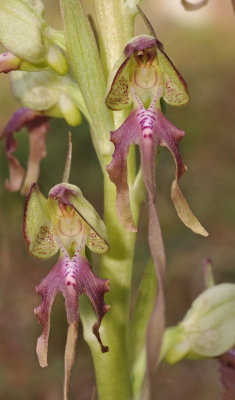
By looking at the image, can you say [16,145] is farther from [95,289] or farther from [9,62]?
[95,289]

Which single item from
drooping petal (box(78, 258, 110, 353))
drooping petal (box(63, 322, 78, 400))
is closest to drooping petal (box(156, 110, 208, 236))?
drooping petal (box(78, 258, 110, 353))

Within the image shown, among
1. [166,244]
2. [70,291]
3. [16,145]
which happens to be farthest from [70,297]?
[166,244]

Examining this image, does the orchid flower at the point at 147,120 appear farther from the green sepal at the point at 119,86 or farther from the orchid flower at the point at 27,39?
the orchid flower at the point at 27,39

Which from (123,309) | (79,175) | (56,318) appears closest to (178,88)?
(123,309)

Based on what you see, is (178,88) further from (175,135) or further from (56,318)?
(56,318)

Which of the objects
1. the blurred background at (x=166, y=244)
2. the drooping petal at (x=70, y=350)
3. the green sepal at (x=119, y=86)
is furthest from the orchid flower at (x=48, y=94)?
the blurred background at (x=166, y=244)

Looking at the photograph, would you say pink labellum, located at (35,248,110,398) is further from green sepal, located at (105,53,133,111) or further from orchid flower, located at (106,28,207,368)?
green sepal, located at (105,53,133,111)

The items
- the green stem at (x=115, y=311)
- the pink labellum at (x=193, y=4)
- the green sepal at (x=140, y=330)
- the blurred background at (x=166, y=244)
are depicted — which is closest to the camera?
the green stem at (x=115, y=311)
